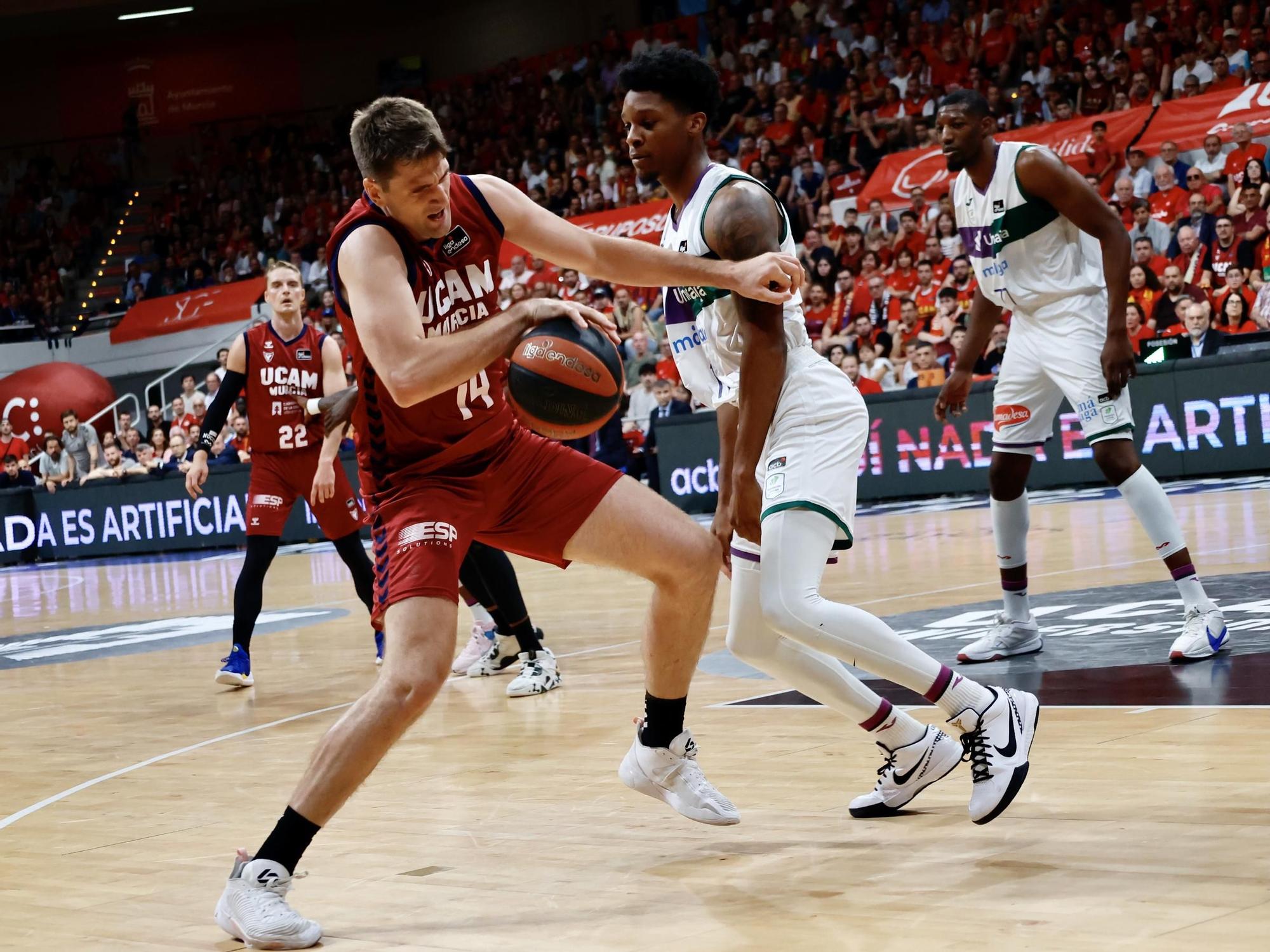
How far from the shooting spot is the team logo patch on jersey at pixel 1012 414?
19.6 feet

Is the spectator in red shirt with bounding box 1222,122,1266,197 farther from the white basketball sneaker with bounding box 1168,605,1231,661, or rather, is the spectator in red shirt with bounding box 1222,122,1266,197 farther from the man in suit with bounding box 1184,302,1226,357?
the white basketball sneaker with bounding box 1168,605,1231,661

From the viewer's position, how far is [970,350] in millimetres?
6109

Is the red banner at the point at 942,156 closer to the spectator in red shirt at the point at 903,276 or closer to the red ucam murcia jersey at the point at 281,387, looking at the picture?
the spectator in red shirt at the point at 903,276

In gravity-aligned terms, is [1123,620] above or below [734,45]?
below

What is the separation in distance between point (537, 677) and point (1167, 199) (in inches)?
436

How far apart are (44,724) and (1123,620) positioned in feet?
15.5

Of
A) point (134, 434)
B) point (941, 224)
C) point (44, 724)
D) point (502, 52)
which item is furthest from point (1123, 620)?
point (502, 52)

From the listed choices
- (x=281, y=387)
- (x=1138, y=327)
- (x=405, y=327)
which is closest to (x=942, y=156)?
(x=1138, y=327)

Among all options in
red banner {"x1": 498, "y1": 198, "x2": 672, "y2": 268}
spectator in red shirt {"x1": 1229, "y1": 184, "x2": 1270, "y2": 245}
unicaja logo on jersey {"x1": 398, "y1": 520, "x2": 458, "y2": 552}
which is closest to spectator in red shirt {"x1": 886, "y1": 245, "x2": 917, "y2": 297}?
spectator in red shirt {"x1": 1229, "y1": 184, "x2": 1270, "y2": 245}

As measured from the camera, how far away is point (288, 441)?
7773 mm

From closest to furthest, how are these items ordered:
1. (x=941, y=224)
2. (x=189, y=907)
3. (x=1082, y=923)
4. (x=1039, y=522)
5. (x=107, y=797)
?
(x=1082, y=923) → (x=189, y=907) → (x=107, y=797) → (x=1039, y=522) → (x=941, y=224)

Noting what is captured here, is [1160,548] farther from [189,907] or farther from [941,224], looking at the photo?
[941,224]

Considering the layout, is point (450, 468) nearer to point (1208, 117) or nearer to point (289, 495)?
point (289, 495)

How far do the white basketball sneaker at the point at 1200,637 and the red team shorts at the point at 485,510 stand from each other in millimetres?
2519
